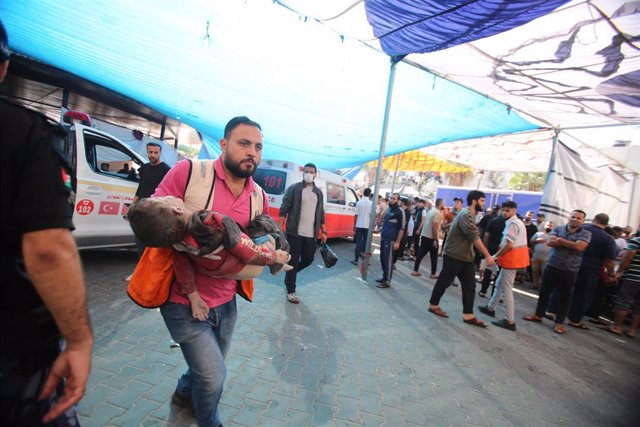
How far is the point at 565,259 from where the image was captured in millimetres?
4945

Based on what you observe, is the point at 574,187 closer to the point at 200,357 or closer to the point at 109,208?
the point at 200,357

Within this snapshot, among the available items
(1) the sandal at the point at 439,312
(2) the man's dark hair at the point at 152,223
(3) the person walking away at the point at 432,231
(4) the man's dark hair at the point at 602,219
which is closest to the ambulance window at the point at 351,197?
(3) the person walking away at the point at 432,231

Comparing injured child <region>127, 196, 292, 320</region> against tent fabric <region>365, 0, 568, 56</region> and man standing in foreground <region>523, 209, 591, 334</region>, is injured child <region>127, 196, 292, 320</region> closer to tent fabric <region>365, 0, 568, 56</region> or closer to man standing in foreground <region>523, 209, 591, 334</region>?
tent fabric <region>365, 0, 568, 56</region>

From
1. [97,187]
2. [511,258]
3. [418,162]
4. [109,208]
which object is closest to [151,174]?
[97,187]

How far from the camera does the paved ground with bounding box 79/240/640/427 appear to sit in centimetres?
241

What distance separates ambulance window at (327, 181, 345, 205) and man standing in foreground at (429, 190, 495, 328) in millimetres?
5043

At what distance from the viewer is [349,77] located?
6.03 metres

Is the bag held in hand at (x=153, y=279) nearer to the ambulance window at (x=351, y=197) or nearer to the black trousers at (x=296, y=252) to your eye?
the black trousers at (x=296, y=252)

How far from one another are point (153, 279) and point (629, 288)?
7604mm

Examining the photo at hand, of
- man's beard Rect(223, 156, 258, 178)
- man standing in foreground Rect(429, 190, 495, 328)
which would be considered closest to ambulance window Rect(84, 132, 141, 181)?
man's beard Rect(223, 156, 258, 178)

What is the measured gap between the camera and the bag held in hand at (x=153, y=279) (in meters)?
1.61

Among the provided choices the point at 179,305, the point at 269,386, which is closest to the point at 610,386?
the point at 269,386

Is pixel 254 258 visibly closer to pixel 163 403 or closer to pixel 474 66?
pixel 163 403

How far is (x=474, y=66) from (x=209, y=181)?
561cm
